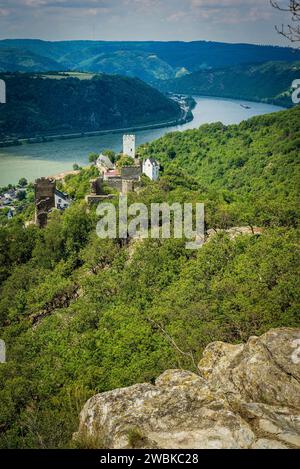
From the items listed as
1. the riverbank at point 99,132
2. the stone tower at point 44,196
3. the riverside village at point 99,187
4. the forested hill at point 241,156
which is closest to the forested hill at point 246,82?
the riverbank at point 99,132

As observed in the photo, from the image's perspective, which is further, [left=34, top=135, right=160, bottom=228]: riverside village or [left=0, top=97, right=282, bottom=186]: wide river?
[left=0, top=97, right=282, bottom=186]: wide river

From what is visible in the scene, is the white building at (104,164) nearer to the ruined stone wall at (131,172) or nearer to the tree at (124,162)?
the tree at (124,162)

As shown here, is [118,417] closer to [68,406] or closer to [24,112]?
[68,406]

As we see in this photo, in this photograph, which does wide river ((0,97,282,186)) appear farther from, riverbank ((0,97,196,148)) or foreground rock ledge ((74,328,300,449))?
foreground rock ledge ((74,328,300,449))

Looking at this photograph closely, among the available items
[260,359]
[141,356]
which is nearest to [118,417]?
[260,359]

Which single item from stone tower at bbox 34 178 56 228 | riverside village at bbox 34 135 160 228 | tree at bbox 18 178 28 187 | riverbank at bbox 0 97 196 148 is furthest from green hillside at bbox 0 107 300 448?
riverbank at bbox 0 97 196 148

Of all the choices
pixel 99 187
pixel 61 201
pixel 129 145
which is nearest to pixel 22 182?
pixel 129 145
